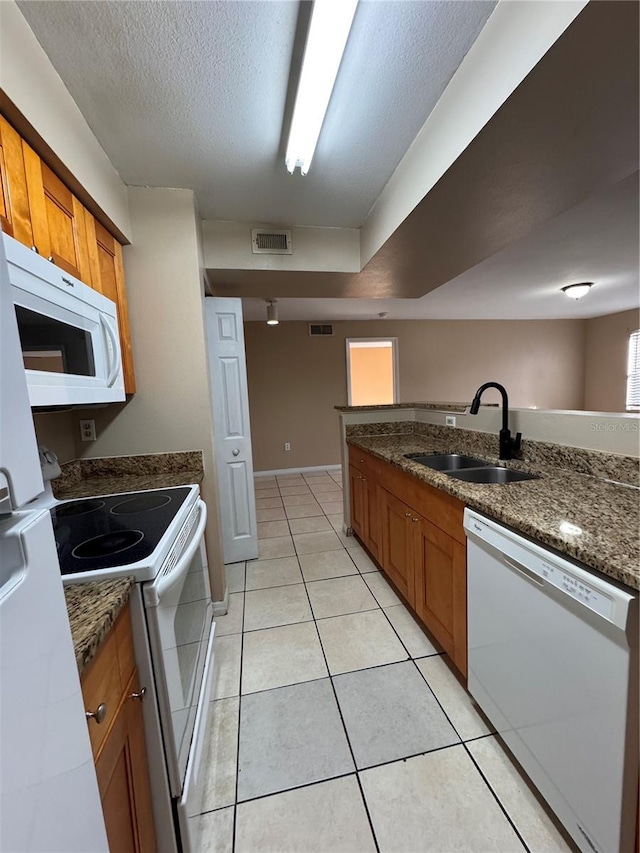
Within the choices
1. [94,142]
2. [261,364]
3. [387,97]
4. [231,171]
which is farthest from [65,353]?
[261,364]

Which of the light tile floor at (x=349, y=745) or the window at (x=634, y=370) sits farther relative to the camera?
the window at (x=634, y=370)

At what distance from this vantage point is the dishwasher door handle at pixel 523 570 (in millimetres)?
1032

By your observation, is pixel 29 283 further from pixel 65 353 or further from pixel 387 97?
pixel 387 97

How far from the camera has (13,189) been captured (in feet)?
3.50

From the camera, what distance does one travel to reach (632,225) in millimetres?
2570

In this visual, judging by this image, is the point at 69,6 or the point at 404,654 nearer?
the point at 69,6

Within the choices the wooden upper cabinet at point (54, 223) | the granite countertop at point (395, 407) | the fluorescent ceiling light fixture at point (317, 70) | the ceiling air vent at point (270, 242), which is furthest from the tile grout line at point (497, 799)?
the ceiling air vent at point (270, 242)

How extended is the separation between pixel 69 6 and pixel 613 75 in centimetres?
160

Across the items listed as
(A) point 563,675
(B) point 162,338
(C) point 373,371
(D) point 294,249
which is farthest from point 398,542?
(C) point 373,371

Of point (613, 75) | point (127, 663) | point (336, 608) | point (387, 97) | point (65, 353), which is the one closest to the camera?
point (127, 663)

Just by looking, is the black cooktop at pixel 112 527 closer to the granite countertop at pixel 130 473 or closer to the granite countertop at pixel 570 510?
the granite countertop at pixel 130 473

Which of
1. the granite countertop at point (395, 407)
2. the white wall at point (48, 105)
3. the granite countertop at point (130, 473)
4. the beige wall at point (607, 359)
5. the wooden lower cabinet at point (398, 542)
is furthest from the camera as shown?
the beige wall at point (607, 359)

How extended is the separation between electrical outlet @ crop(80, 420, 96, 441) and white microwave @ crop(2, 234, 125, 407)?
0.48 metres

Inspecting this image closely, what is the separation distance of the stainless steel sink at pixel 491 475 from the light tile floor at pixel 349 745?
89 centimetres
